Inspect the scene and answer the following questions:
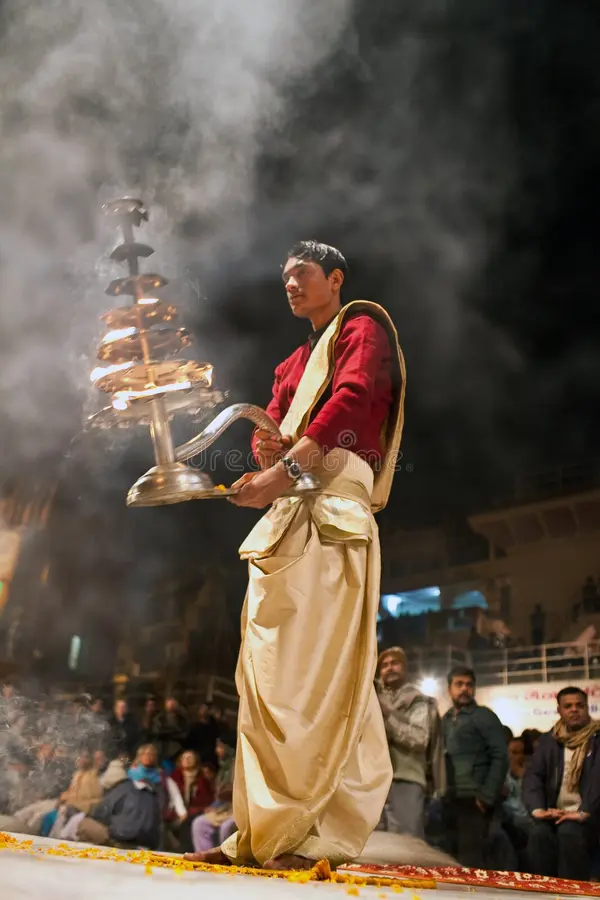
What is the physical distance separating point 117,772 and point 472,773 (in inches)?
74.4

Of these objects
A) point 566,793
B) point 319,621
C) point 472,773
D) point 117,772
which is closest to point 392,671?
point 472,773

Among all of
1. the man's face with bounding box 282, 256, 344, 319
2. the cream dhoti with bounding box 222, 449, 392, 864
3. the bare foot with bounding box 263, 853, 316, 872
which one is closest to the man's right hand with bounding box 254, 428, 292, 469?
the cream dhoti with bounding box 222, 449, 392, 864

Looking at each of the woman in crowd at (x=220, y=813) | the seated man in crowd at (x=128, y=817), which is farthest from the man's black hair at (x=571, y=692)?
the seated man in crowd at (x=128, y=817)

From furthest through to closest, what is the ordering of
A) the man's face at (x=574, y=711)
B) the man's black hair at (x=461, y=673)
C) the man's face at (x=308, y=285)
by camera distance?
the man's black hair at (x=461, y=673), the man's face at (x=574, y=711), the man's face at (x=308, y=285)

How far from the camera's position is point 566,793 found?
3.62m

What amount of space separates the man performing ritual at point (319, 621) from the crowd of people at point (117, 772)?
7.32 feet

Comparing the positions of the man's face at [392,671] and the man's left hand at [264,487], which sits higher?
the man's left hand at [264,487]

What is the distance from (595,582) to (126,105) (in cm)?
335

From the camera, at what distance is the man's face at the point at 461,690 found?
13.8 feet

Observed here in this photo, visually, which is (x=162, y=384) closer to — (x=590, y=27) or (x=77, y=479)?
(x=77, y=479)

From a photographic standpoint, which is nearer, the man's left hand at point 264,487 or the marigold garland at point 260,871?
the marigold garland at point 260,871

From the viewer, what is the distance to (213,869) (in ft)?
6.37

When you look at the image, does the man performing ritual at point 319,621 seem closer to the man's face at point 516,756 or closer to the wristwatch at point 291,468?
the wristwatch at point 291,468

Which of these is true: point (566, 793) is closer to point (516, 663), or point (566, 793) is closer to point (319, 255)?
point (516, 663)
